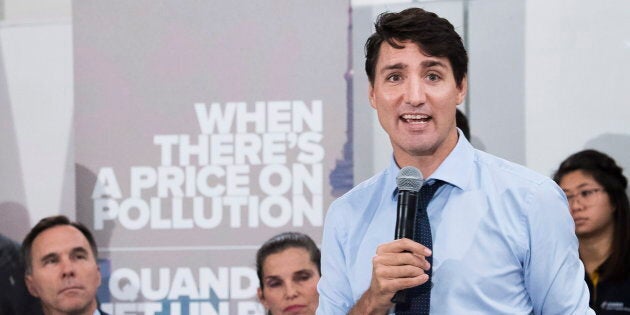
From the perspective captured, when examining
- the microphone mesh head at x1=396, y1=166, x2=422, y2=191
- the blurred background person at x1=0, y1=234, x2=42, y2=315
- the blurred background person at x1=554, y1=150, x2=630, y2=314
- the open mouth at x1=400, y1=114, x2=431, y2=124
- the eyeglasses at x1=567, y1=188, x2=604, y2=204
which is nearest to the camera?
the microphone mesh head at x1=396, y1=166, x2=422, y2=191

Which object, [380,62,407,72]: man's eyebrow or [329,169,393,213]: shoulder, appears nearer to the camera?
[380,62,407,72]: man's eyebrow

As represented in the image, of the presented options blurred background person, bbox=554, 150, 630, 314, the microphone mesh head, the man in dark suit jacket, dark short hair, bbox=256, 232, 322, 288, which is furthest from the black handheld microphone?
the man in dark suit jacket

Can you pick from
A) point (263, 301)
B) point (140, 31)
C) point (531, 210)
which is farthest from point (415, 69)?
point (140, 31)

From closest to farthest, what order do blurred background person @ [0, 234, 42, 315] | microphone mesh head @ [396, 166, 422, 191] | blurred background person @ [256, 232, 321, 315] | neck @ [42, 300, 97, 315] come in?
microphone mesh head @ [396, 166, 422, 191] → blurred background person @ [256, 232, 321, 315] → neck @ [42, 300, 97, 315] → blurred background person @ [0, 234, 42, 315]

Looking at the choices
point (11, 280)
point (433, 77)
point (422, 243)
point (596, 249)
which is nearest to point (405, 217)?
point (422, 243)

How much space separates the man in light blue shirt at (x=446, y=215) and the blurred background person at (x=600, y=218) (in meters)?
1.85

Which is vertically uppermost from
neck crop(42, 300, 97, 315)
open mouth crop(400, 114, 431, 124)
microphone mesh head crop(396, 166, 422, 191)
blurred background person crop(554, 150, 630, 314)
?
open mouth crop(400, 114, 431, 124)

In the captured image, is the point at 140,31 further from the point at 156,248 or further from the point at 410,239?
the point at 410,239

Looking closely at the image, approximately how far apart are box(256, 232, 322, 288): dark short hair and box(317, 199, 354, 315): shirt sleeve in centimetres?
192

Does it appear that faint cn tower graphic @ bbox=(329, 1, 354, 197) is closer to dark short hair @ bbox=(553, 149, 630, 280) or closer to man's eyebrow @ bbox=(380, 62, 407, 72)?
dark short hair @ bbox=(553, 149, 630, 280)

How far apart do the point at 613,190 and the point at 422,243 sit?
211cm

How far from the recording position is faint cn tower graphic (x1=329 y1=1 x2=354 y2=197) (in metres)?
4.14

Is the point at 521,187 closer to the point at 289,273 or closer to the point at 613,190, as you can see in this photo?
the point at 613,190

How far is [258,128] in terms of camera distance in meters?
4.30
